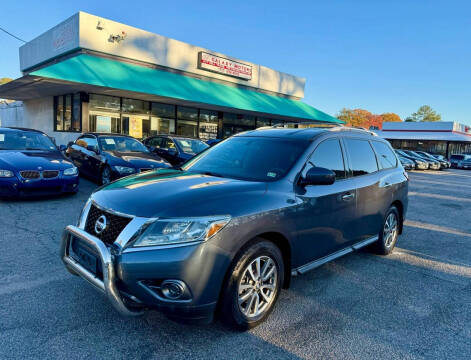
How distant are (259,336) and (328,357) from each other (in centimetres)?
56

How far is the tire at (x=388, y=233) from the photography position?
4891 mm

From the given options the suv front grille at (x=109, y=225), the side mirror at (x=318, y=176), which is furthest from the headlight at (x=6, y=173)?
the side mirror at (x=318, y=176)

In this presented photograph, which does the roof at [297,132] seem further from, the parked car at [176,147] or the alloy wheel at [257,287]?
the parked car at [176,147]

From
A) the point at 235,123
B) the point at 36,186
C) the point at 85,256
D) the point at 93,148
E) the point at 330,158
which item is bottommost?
the point at 36,186

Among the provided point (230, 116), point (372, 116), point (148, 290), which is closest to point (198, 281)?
point (148, 290)

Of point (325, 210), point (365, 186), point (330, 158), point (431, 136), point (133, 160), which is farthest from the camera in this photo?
point (431, 136)

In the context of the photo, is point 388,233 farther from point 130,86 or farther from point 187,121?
point 187,121

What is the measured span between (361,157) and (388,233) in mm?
1421

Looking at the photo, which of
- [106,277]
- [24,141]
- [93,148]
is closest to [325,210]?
[106,277]

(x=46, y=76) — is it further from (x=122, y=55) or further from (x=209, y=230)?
(x=209, y=230)

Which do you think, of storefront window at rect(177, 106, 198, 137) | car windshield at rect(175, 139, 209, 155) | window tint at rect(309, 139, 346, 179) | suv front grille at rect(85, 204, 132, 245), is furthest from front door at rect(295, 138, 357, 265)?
storefront window at rect(177, 106, 198, 137)

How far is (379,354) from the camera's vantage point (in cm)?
267

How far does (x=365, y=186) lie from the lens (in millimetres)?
4293

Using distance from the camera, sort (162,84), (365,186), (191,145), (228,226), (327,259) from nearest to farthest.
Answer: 1. (228,226)
2. (327,259)
3. (365,186)
4. (191,145)
5. (162,84)
